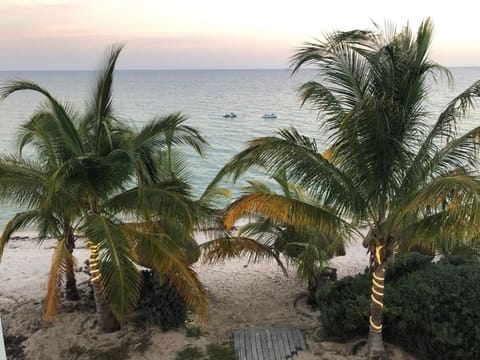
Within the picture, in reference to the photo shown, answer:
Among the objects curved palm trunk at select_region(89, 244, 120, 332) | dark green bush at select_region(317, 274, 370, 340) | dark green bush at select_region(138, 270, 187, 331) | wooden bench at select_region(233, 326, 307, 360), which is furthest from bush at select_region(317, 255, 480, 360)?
curved palm trunk at select_region(89, 244, 120, 332)

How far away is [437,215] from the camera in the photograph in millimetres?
5426

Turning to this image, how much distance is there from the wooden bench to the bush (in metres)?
0.65

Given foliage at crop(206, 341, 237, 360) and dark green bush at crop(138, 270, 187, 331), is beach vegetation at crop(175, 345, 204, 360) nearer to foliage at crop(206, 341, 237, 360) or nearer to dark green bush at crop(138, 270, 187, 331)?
foliage at crop(206, 341, 237, 360)

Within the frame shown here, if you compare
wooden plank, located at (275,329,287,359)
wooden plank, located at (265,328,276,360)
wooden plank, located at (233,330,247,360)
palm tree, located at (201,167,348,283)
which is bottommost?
wooden plank, located at (233,330,247,360)

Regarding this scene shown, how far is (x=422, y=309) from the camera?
6.47m

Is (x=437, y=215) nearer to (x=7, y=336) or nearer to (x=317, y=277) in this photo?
(x=317, y=277)

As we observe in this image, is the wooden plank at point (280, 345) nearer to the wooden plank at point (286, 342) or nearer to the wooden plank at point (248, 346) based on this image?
the wooden plank at point (286, 342)

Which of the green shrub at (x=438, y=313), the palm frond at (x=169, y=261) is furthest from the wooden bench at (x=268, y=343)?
the green shrub at (x=438, y=313)

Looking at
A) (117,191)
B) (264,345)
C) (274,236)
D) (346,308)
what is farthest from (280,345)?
(117,191)

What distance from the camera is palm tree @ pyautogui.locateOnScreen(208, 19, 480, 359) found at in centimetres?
541

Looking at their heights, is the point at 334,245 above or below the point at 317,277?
above

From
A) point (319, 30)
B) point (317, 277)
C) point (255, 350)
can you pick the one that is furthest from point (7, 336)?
point (319, 30)

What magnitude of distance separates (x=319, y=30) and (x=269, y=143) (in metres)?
1.68

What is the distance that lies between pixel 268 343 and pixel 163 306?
6.72 feet
